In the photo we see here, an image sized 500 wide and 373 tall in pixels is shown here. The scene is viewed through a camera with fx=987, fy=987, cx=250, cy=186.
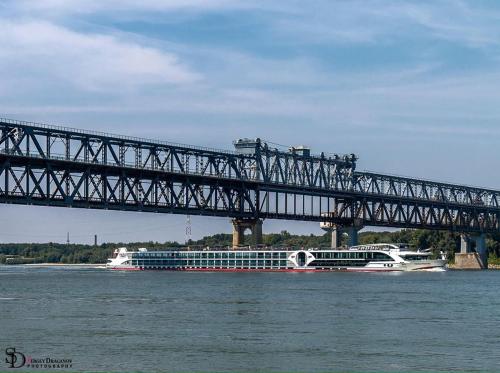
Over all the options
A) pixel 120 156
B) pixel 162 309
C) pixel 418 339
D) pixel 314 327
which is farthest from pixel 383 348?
pixel 120 156

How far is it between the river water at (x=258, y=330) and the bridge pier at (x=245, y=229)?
8535cm

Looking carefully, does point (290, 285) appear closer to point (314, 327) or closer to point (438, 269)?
point (314, 327)

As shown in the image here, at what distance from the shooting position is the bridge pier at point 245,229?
18049 centimetres

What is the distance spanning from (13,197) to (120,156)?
22.6m

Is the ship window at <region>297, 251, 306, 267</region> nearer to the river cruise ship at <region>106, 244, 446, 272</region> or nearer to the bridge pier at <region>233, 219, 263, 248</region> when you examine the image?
the river cruise ship at <region>106, 244, 446, 272</region>

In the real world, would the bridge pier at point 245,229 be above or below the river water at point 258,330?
above

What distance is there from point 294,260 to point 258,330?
111652 millimetres

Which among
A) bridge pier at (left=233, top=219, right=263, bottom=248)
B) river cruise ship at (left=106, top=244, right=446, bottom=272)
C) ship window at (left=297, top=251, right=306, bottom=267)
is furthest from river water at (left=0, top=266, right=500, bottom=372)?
bridge pier at (left=233, top=219, right=263, bottom=248)

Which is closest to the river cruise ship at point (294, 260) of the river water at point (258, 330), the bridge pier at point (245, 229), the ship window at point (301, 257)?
the ship window at point (301, 257)

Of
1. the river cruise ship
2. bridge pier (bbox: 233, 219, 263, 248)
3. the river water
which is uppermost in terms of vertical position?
bridge pier (bbox: 233, 219, 263, 248)

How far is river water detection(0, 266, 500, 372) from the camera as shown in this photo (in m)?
46.6

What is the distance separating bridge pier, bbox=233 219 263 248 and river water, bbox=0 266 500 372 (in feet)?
280

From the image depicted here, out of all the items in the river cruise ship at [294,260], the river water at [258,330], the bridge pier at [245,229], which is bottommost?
the river water at [258,330]

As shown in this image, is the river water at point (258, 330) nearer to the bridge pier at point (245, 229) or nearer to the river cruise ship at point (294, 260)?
the river cruise ship at point (294, 260)
